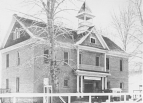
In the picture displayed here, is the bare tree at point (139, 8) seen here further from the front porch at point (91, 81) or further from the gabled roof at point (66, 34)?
the front porch at point (91, 81)

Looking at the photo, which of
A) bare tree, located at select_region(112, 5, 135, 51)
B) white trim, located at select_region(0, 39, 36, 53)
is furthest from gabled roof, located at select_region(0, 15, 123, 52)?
bare tree, located at select_region(112, 5, 135, 51)

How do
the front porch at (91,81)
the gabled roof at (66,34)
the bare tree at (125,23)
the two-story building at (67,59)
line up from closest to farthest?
1. the gabled roof at (66,34)
2. the two-story building at (67,59)
3. the bare tree at (125,23)
4. the front porch at (91,81)

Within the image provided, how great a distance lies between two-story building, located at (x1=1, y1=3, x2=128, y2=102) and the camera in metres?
10.4

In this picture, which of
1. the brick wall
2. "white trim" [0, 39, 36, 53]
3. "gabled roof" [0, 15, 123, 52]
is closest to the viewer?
"gabled roof" [0, 15, 123, 52]

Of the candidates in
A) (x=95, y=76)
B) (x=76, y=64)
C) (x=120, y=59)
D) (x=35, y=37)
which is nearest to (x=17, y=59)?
(x=35, y=37)

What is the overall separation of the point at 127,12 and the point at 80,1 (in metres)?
2.41

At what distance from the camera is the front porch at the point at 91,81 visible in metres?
14.5

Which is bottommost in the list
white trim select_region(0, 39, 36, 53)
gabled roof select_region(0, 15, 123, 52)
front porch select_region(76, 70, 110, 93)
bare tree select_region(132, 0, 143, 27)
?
front porch select_region(76, 70, 110, 93)

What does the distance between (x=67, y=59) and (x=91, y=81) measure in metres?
6.24

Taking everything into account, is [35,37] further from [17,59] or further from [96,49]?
[96,49]

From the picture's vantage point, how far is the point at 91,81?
1630cm

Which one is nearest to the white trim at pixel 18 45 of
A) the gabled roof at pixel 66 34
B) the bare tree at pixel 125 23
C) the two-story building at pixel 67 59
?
the two-story building at pixel 67 59

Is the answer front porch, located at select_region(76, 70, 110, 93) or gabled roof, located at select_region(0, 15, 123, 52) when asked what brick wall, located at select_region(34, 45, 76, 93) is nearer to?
front porch, located at select_region(76, 70, 110, 93)

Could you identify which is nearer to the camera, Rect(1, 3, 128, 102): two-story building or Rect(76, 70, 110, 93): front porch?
Rect(1, 3, 128, 102): two-story building
